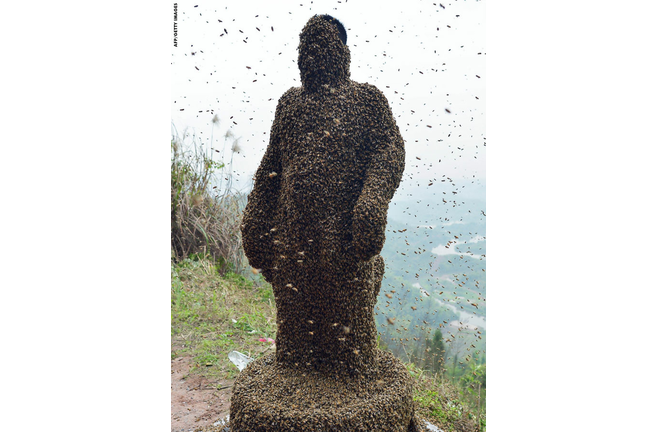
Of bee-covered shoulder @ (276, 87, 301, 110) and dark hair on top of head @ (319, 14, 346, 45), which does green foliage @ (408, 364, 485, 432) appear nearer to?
bee-covered shoulder @ (276, 87, 301, 110)

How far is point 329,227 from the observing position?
186 centimetres

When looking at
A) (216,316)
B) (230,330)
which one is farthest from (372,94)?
(216,316)

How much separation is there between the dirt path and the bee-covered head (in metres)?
2.35

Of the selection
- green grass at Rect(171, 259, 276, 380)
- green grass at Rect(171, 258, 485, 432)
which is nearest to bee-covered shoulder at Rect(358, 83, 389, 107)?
green grass at Rect(171, 258, 485, 432)

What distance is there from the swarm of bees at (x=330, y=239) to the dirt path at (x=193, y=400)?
1.09 meters

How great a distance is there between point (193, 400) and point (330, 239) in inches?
81.7

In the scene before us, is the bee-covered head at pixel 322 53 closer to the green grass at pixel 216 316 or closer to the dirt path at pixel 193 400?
the dirt path at pixel 193 400

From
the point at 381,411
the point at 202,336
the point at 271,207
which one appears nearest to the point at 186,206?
the point at 202,336

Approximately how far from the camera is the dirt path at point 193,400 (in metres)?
2.79

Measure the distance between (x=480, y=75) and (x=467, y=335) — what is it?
6.77 ft

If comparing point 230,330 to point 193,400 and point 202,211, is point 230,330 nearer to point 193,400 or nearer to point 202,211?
point 193,400

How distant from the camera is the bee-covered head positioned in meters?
1.90

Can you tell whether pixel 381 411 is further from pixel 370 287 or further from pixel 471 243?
pixel 471 243

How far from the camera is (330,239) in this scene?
6.08ft
